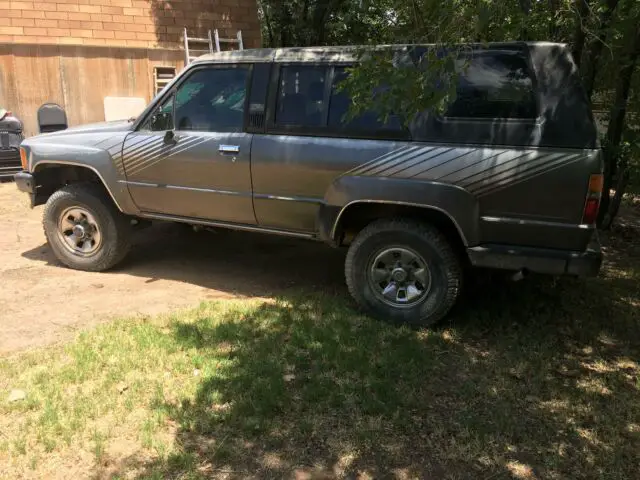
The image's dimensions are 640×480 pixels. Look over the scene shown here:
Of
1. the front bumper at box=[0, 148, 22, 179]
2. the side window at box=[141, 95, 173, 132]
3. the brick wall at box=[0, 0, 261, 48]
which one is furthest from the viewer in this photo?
the brick wall at box=[0, 0, 261, 48]

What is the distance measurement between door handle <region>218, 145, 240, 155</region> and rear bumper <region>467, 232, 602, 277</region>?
1950mm

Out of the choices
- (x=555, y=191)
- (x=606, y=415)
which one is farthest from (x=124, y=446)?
(x=555, y=191)

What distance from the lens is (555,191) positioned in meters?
3.58

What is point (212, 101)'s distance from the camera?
185 inches

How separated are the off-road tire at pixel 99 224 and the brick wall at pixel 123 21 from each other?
626 cm

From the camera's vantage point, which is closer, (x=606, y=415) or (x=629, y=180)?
(x=606, y=415)

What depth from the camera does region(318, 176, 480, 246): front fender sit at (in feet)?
12.5

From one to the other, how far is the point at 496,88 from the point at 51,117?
29.3 feet

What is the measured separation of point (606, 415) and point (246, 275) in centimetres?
330

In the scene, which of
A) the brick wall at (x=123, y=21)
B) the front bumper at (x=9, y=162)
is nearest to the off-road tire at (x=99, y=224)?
the front bumper at (x=9, y=162)

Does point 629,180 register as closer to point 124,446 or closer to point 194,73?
point 194,73

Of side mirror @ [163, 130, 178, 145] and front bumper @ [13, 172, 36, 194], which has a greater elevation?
side mirror @ [163, 130, 178, 145]

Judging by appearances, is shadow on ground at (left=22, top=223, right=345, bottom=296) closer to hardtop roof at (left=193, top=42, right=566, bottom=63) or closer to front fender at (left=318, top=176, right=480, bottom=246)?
front fender at (left=318, top=176, right=480, bottom=246)

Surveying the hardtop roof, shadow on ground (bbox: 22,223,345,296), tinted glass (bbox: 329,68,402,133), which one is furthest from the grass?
the hardtop roof
